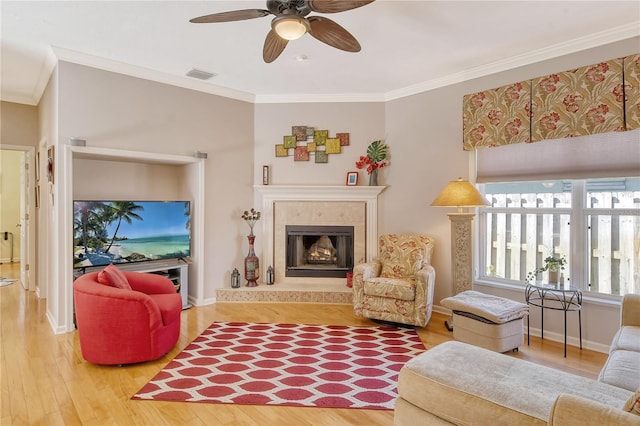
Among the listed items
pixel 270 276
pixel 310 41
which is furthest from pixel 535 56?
pixel 270 276

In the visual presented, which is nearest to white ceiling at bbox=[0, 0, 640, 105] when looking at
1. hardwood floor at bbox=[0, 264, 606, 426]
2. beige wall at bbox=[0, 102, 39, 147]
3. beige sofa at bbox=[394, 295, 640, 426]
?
beige wall at bbox=[0, 102, 39, 147]

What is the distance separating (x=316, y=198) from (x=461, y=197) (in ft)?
6.90

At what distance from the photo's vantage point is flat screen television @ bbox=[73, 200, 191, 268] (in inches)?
156

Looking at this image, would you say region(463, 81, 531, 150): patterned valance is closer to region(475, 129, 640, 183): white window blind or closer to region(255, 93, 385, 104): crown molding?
region(475, 129, 640, 183): white window blind

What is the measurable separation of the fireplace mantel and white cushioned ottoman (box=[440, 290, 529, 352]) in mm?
1840

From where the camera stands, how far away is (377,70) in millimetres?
4285

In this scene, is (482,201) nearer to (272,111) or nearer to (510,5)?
(510,5)

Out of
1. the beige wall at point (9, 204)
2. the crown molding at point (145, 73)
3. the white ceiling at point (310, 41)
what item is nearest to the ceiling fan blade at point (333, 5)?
the white ceiling at point (310, 41)

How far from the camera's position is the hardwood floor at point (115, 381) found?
2246 mm

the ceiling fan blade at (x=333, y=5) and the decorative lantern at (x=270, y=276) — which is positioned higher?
the ceiling fan blade at (x=333, y=5)

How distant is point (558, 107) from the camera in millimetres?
3559

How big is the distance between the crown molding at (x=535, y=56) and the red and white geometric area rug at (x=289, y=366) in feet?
9.51

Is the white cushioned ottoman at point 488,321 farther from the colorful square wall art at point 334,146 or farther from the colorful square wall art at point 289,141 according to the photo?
the colorful square wall art at point 289,141

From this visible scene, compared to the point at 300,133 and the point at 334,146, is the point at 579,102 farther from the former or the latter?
the point at 300,133
